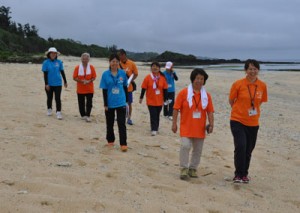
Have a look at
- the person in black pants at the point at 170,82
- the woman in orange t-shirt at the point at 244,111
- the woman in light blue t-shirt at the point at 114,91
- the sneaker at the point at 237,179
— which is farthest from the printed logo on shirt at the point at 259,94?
the person in black pants at the point at 170,82

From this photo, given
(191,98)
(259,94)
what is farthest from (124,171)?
(259,94)

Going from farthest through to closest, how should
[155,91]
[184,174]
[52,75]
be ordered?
[52,75] → [155,91] → [184,174]

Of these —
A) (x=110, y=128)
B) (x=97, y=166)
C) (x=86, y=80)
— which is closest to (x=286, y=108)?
Result: (x=86, y=80)

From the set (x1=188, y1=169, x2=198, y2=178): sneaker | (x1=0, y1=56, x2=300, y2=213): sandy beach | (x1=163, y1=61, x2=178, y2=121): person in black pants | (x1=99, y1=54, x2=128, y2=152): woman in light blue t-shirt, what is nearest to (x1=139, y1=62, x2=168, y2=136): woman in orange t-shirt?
(x1=0, y1=56, x2=300, y2=213): sandy beach

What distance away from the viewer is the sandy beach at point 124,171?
445 centimetres

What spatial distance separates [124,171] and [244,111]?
6.57ft

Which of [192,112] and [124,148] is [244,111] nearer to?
[192,112]

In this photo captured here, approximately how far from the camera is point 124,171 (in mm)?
5707

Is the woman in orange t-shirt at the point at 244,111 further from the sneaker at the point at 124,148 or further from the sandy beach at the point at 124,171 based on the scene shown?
the sneaker at the point at 124,148

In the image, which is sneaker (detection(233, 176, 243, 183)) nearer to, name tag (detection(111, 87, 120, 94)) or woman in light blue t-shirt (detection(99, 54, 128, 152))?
woman in light blue t-shirt (detection(99, 54, 128, 152))

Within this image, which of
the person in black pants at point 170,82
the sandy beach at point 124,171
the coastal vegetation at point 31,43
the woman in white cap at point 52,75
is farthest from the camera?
the coastal vegetation at point 31,43

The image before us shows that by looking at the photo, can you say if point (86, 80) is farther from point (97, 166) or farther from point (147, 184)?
point (147, 184)

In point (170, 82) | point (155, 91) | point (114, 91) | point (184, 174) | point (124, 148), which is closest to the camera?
point (184, 174)

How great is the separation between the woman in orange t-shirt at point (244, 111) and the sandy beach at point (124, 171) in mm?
405
